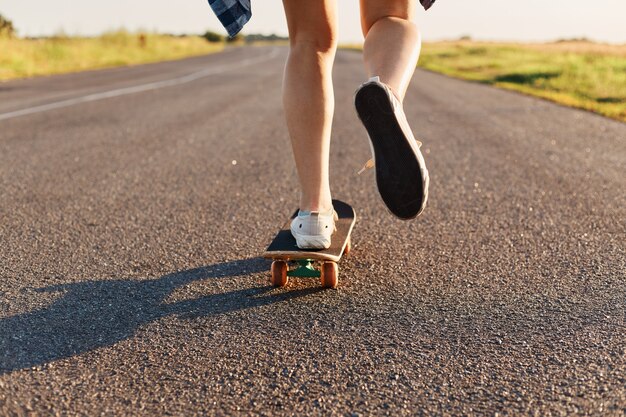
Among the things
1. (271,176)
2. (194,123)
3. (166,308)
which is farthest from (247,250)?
(194,123)

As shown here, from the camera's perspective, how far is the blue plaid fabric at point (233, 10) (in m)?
2.21

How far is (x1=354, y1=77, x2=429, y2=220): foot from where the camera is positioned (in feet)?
6.20

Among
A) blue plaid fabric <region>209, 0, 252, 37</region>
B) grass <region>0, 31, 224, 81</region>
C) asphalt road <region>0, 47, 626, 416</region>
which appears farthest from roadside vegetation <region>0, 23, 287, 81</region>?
blue plaid fabric <region>209, 0, 252, 37</region>

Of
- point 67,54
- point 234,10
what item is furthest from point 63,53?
point 234,10

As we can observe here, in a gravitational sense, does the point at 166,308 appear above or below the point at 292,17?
below

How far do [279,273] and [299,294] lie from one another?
105mm

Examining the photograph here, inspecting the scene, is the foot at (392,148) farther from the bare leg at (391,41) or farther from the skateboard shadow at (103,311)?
the skateboard shadow at (103,311)

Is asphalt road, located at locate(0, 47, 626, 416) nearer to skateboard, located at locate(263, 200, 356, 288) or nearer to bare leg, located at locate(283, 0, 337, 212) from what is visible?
skateboard, located at locate(263, 200, 356, 288)

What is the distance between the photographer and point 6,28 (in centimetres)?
2053

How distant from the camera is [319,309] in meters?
2.00

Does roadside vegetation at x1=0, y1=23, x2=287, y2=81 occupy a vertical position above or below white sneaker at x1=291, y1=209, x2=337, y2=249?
below

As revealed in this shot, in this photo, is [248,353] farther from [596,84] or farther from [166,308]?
[596,84]

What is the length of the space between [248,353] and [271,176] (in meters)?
2.59

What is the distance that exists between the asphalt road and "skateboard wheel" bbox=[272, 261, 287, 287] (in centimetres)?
4
